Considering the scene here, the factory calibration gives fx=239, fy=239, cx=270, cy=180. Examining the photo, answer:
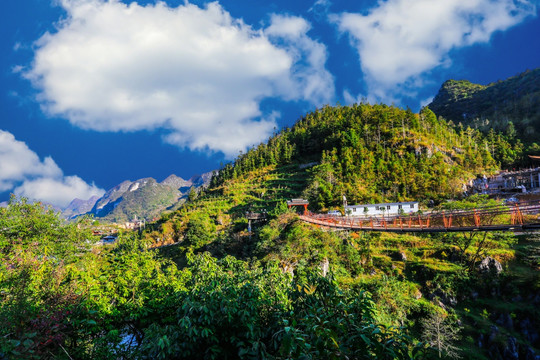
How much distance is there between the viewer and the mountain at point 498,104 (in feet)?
288

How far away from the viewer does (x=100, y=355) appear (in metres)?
4.56

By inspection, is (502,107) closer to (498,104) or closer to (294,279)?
(498,104)

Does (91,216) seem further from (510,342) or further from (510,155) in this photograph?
(510,155)

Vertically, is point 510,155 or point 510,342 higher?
point 510,155

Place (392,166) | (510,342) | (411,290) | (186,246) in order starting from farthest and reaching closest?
(392,166), (186,246), (411,290), (510,342)

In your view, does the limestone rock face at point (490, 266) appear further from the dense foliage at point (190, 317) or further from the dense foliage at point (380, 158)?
the dense foliage at point (190, 317)

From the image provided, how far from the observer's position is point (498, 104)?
121 metres

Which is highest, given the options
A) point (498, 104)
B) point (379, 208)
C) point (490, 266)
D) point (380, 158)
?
point (498, 104)

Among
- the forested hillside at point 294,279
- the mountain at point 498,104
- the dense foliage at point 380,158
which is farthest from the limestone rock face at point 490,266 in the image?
the mountain at point 498,104

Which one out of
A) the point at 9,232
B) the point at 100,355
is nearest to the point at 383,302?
the point at 100,355

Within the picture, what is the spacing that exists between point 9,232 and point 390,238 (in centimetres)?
3023

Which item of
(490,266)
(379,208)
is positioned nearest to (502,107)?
(379,208)

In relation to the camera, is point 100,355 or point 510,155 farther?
point 510,155

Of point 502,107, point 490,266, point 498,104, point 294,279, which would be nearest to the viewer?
point 294,279
